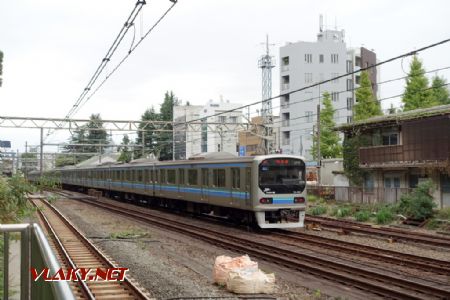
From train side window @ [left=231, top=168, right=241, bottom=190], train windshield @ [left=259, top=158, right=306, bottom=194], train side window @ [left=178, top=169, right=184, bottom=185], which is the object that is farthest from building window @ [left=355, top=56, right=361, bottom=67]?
train side window @ [left=231, top=168, right=241, bottom=190]

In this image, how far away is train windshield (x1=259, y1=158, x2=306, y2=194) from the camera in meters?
16.7

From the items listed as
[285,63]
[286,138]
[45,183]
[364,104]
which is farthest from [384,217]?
[285,63]

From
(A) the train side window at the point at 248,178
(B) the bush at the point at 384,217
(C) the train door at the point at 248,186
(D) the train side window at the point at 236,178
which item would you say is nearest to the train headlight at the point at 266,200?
(C) the train door at the point at 248,186

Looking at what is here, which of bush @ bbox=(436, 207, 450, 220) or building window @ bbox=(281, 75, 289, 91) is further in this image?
building window @ bbox=(281, 75, 289, 91)

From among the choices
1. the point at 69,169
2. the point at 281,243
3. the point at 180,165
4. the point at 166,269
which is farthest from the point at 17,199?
the point at 69,169

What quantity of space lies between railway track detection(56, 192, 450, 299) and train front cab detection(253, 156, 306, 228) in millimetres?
1409

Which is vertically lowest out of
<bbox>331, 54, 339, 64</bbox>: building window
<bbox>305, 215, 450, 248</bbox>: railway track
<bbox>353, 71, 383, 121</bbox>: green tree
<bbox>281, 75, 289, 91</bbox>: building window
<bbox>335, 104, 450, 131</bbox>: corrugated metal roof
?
<bbox>305, 215, 450, 248</bbox>: railway track

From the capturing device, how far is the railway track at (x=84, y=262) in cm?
853

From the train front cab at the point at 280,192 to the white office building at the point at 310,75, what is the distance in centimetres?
4021

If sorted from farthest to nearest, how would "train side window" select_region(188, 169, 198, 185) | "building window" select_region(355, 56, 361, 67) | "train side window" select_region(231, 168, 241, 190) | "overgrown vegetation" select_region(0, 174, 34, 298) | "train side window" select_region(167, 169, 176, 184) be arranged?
1. "building window" select_region(355, 56, 361, 67)
2. "train side window" select_region(167, 169, 176, 184)
3. "train side window" select_region(188, 169, 198, 185)
4. "train side window" select_region(231, 168, 241, 190)
5. "overgrown vegetation" select_region(0, 174, 34, 298)

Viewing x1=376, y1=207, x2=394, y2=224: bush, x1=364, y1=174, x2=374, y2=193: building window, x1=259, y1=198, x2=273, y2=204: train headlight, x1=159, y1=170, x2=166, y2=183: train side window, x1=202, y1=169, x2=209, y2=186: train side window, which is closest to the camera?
x1=259, y1=198, x2=273, y2=204: train headlight

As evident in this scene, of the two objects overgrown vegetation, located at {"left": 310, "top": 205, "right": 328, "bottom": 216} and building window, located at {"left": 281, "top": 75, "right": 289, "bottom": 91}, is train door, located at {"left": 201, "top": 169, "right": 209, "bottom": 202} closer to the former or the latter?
overgrown vegetation, located at {"left": 310, "top": 205, "right": 328, "bottom": 216}

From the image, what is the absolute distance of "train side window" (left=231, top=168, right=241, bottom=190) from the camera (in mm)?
17562

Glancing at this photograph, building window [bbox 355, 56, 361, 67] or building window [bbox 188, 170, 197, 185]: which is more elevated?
building window [bbox 355, 56, 361, 67]
